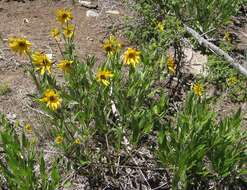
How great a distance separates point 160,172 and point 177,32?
1570mm

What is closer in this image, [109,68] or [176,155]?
[176,155]

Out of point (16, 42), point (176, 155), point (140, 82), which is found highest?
point (16, 42)

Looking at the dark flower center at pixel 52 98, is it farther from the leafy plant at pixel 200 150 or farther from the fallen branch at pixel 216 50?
the fallen branch at pixel 216 50

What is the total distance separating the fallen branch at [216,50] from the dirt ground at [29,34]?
92cm

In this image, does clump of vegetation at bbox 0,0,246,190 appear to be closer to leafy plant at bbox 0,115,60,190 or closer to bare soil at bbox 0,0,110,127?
leafy plant at bbox 0,115,60,190

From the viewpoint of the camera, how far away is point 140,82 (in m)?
3.17

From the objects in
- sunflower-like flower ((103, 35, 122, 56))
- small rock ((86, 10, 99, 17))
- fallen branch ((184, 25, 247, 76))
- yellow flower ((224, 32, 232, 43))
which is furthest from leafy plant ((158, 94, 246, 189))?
small rock ((86, 10, 99, 17))

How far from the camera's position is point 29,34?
419cm

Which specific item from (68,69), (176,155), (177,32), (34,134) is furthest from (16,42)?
(177,32)

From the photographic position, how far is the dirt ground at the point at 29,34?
3422mm

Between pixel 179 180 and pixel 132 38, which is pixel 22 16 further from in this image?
pixel 179 180

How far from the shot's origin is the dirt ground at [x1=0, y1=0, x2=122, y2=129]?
11.2ft

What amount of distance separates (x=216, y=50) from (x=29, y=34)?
1.83 m

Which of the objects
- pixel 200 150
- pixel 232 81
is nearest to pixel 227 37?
pixel 232 81
